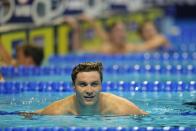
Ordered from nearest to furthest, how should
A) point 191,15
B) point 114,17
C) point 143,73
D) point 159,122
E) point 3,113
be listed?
point 159,122, point 3,113, point 143,73, point 114,17, point 191,15

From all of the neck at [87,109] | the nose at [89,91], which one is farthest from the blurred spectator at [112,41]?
the nose at [89,91]

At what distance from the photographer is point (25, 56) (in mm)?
10203

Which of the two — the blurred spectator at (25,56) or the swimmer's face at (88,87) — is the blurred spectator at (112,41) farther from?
the swimmer's face at (88,87)

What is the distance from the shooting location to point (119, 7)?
53.9 feet

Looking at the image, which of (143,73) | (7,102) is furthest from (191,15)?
(7,102)

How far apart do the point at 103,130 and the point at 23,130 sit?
647 mm

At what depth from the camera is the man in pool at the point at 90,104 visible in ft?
21.9

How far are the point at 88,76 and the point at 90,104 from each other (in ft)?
0.83

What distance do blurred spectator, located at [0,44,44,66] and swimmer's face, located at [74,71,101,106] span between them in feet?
10.4

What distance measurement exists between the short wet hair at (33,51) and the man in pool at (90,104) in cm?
289

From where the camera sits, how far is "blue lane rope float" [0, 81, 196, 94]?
340 inches

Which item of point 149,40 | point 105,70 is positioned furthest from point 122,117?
point 149,40

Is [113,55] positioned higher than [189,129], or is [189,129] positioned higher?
[113,55]

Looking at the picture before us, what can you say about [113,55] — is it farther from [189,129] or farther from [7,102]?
[189,129]
